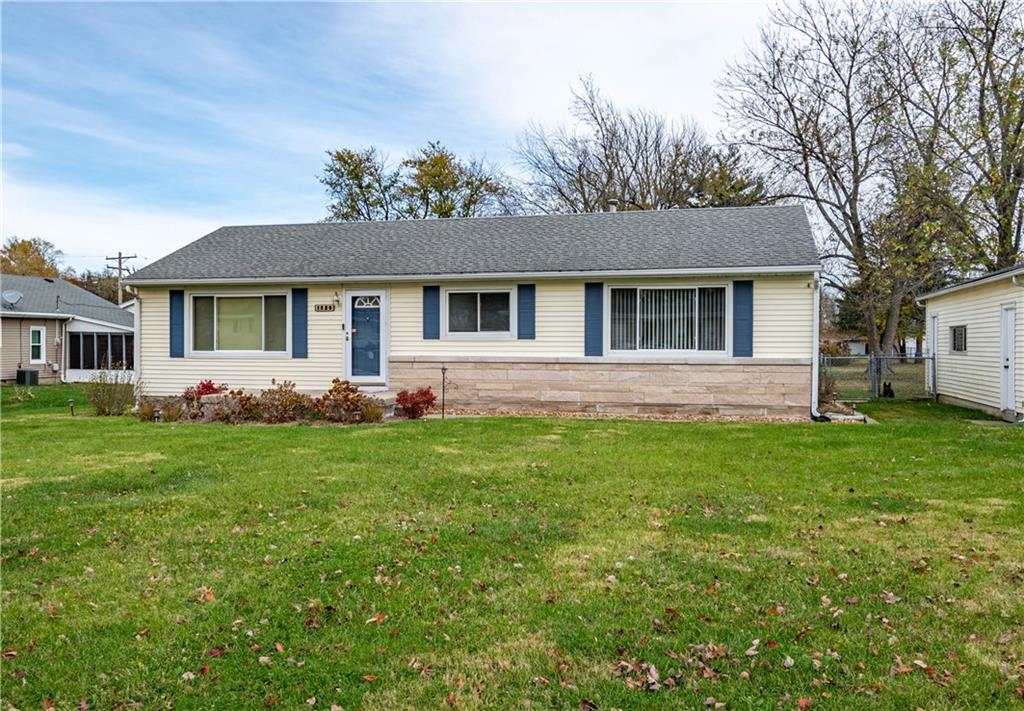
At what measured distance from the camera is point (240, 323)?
14.2 meters

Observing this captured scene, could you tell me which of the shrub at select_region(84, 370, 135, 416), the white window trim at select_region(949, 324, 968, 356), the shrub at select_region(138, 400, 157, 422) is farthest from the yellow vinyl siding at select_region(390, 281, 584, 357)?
the white window trim at select_region(949, 324, 968, 356)

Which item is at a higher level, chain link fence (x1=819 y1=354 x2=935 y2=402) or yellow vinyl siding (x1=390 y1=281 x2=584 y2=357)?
yellow vinyl siding (x1=390 y1=281 x2=584 y2=357)

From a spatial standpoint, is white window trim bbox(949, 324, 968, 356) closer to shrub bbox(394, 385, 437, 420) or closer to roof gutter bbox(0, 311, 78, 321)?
shrub bbox(394, 385, 437, 420)

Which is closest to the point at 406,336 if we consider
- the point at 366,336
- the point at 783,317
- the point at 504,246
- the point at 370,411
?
the point at 366,336

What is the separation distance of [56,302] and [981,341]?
27523mm

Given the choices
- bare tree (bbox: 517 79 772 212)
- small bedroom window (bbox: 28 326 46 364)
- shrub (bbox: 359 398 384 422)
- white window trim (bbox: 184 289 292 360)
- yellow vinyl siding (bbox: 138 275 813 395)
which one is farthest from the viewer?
bare tree (bbox: 517 79 772 212)

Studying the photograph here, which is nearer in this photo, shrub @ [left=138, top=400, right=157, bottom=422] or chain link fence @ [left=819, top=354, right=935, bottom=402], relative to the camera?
shrub @ [left=138, top=400, right=157, bottom=422]

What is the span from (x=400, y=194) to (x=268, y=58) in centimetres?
1805

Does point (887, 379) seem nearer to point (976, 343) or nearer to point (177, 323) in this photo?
point (976, 343)

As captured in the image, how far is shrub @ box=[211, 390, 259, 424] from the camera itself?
11852 millimetres

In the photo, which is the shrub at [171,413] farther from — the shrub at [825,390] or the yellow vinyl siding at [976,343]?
the yellow vinyl siding at [976,343]

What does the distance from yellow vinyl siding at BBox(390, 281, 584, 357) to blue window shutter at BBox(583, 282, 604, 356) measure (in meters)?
0.10

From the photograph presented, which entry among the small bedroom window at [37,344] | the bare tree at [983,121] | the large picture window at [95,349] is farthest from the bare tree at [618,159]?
the small bedroom window at [37,344]

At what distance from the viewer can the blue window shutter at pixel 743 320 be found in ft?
39.4
